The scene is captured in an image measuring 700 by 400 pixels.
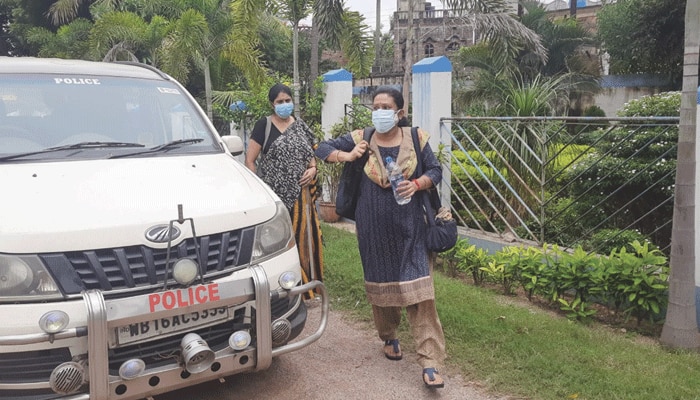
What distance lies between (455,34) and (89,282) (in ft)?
128

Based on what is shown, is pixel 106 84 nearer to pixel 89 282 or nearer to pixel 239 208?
pixel 239 208

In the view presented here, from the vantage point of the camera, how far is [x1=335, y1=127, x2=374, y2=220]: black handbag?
3.71 metres

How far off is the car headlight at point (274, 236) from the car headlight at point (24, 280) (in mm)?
935

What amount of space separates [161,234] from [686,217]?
335 cm

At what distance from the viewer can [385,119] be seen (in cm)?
358

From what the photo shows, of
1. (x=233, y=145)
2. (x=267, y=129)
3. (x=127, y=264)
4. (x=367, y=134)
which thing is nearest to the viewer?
(x=127, y=264)

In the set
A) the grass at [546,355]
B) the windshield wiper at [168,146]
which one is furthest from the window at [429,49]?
the windshield wiper at [168,146]

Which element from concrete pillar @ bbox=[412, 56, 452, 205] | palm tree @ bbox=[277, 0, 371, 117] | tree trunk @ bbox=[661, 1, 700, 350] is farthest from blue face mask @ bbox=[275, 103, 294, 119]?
palm tree @ bbox=[277, 0, 371, 117]

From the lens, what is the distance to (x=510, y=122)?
6.48 m

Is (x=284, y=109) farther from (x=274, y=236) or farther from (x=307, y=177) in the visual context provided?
(x=274, y=236)

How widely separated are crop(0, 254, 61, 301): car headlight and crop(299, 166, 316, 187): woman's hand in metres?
2.46

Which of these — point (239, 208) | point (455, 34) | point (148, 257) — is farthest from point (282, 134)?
point (455, 34)

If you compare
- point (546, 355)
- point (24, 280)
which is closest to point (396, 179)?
point (546, 355)

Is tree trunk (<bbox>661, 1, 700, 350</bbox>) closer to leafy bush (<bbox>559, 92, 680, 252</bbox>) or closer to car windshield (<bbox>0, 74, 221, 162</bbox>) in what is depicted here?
leafy bush (<bbox>559, 92, 680, 252</bbox>)
